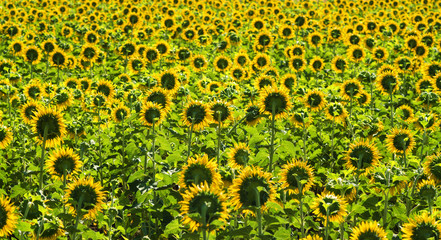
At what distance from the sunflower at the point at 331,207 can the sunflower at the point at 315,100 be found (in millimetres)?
2354

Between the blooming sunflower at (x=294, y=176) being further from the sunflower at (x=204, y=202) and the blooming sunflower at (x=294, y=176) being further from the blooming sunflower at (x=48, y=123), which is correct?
the blooming sunflower at (x=48, y=123)

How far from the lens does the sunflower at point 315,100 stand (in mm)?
5285

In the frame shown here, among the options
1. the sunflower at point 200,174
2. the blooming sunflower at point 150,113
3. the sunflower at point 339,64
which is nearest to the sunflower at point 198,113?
the blooming sunflower at point 150,113

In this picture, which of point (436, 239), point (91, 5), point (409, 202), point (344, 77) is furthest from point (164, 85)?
point (91, 5)

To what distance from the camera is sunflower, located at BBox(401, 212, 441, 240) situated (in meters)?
2.55

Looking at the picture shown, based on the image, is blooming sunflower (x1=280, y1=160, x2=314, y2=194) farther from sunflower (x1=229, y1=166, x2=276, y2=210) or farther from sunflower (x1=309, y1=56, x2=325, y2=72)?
sunflower (x1=309, y1=56, x2=325, y2=72)

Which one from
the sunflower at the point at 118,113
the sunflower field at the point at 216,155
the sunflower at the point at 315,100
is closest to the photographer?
the sunflower field at the point at 216,155

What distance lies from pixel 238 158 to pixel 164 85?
248 centimetres

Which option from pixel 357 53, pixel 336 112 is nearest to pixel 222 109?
pixel 336 112

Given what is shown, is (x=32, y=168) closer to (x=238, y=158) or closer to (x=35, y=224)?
(x=35, y=224)

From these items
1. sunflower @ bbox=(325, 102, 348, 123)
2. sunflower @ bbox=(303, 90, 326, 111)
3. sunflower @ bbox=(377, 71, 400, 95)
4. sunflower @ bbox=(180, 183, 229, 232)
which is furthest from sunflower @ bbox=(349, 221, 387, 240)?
sunflower @ bbox=(377, 71, 400, 95)

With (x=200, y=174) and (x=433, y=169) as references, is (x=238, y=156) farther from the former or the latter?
(x=433, y=169)

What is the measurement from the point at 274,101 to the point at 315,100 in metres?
1.76

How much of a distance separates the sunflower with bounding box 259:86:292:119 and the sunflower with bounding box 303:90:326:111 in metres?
1.58
